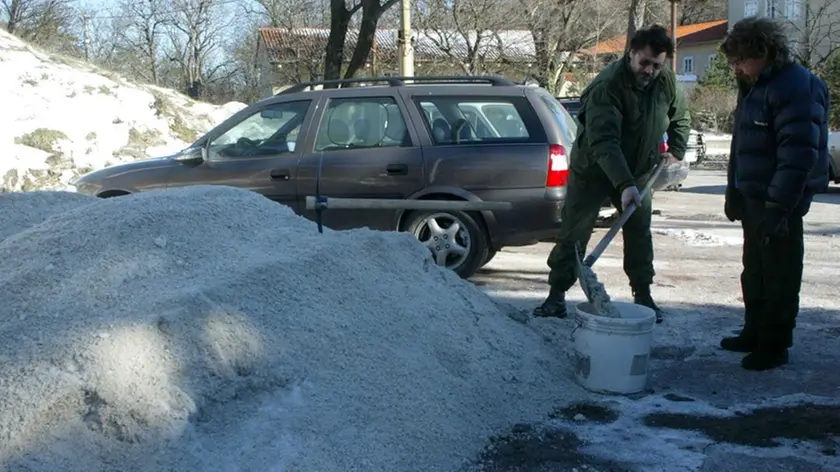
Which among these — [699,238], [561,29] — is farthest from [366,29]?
[561,29]

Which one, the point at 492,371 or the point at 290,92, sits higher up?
the point at 290,92

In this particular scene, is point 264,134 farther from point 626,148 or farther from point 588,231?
point 626,148

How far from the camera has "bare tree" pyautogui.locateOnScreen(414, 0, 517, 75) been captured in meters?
29.8

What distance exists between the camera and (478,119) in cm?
764

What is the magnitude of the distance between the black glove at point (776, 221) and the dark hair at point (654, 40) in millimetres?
1210

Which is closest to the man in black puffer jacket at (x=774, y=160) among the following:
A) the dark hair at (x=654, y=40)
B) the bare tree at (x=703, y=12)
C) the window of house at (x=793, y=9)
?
the dark hair at (x=654, y=40)

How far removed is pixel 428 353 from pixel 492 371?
15.9 inches

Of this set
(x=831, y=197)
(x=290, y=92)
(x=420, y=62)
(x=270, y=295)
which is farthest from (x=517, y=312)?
(x=420, y=62)

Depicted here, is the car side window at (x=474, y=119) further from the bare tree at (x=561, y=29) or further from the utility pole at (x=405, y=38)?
the bare tree at (x=561, y=29)

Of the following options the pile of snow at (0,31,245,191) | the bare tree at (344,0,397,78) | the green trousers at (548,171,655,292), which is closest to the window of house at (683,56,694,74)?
the bare tree at (344,0,397,78)

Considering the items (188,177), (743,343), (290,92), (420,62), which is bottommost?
(743,343)

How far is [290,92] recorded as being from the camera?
8352 mm

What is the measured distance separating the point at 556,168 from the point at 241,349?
423cm

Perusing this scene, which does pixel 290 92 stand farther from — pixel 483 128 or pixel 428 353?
pixel 428 353
